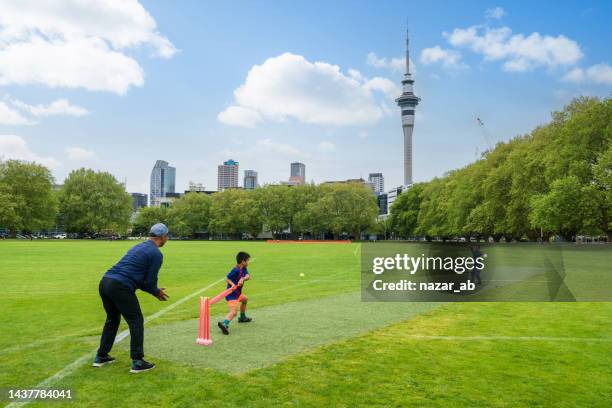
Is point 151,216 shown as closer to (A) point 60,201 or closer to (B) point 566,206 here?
(A) point 60,201

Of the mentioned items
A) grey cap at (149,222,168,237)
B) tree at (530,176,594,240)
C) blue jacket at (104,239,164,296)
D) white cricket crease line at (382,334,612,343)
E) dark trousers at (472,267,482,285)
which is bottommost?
white cricket crease line at (382,334,612,343)

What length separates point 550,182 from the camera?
47.9m

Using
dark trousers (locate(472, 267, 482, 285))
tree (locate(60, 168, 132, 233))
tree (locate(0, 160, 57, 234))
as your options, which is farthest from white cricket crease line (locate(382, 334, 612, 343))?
tree (locate(60, 168, 132, 233))

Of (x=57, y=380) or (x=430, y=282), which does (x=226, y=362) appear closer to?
(x=57, y=380)

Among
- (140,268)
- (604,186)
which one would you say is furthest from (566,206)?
(140,268)

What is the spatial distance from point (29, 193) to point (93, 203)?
15.8 meters

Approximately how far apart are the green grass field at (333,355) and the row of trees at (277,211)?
9580 cm

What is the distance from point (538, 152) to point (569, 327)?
4742 cm

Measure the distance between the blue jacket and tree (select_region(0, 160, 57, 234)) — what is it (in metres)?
92.3

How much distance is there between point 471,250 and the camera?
1409 centimetres

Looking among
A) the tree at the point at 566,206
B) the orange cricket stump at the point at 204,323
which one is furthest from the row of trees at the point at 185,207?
the orange cricket stump at the point at 204,323

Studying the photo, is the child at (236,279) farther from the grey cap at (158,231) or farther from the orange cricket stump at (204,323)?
the grey cap at (158,231)

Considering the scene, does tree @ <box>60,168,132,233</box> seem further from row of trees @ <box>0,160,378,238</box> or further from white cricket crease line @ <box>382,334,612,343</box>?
white cricket crease line @ <box>382,334,612,343</box>

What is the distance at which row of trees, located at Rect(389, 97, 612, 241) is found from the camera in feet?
137
